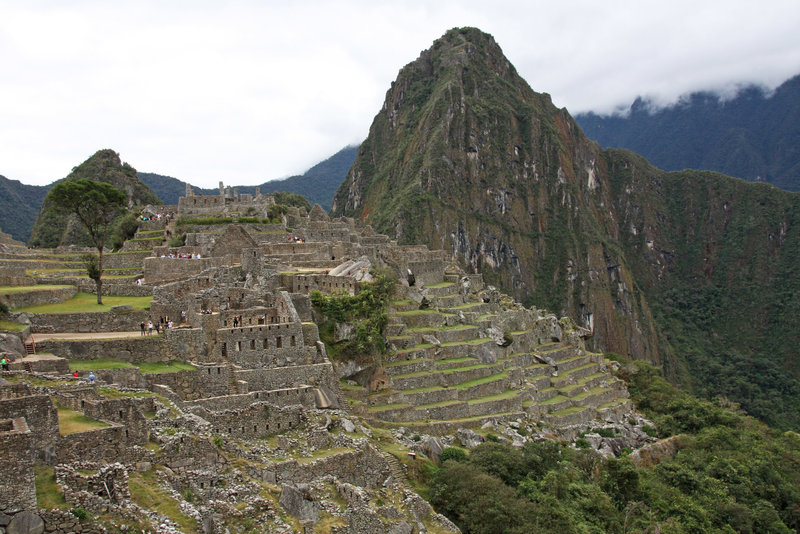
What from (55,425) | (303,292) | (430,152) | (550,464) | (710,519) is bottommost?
(710,519)

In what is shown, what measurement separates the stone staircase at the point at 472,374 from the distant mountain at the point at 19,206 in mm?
84411

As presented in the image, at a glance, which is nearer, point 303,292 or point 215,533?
point 215,533

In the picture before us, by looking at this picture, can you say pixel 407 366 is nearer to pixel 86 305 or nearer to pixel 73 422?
pixel 86 305

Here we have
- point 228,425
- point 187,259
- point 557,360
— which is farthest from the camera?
point 557,360

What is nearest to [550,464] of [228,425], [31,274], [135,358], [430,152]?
[228,425]

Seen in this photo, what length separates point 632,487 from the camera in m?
32.3

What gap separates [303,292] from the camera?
103 ft

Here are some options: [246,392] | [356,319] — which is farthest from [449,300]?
[246,392]

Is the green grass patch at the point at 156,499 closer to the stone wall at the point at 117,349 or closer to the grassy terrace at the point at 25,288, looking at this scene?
the stone wall at the point at 117,349

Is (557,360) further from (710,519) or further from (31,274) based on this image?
(31,274)

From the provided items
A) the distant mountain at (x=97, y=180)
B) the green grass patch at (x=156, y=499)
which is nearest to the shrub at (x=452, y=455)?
the green grass patch at (x=156, y=499)

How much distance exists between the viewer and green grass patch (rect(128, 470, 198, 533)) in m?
13.4

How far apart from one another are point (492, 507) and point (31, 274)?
25954mm

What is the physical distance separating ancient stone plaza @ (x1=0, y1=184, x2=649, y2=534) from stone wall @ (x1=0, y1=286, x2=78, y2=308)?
3.2 inches
